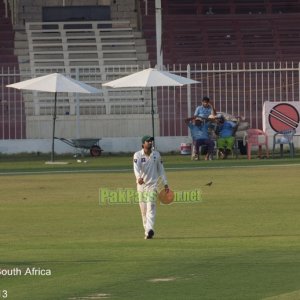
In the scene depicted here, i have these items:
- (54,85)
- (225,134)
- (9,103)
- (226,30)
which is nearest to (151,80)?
(225,134)

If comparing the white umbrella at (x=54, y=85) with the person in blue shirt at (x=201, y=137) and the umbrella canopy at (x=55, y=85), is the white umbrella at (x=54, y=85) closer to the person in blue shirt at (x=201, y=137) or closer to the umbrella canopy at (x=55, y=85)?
the umbrella canopy at (x=55, y=85)

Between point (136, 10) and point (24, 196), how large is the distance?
24388mm

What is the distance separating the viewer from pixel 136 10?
5088cm

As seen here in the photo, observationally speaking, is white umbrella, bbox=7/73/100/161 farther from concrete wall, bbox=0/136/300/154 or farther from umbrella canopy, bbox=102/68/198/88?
concrete wall, bbox=0/136/300/154

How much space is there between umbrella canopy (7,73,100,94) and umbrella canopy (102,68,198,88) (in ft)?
2.97

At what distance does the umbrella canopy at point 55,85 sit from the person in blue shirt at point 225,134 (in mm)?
3566

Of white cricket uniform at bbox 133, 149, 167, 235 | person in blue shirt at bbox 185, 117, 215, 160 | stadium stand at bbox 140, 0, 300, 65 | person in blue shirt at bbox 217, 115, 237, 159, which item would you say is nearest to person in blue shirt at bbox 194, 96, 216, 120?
person in blue shirt at bbox 185, 117, 215, 160

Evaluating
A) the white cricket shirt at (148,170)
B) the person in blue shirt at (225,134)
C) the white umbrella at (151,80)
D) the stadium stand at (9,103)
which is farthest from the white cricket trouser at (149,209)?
the stadium stand at (9,103)

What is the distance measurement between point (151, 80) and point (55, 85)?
8.38 ft

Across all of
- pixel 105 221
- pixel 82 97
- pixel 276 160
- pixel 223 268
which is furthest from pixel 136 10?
pixel 223 268

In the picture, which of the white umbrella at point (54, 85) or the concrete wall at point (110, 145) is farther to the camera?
the concrete wall at point (110, 145)

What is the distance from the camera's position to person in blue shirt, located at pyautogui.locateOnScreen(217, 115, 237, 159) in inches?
1457

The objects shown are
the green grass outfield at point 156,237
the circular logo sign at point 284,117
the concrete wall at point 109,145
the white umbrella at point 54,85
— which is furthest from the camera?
the concrete wall at point 109,145

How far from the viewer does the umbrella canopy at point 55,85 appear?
120 ft
